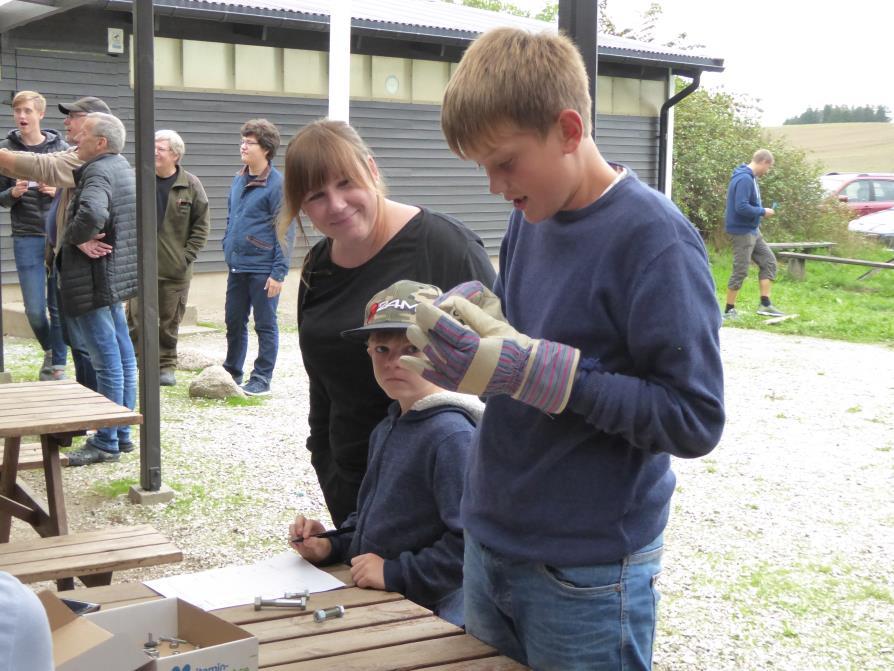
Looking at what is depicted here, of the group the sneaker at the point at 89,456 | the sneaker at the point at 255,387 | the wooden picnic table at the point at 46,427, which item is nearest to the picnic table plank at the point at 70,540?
the wooden picnic table at the point at 46,427

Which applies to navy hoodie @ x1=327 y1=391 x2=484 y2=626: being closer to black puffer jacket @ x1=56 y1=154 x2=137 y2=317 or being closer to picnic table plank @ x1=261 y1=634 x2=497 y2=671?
picnic table plank @ x1=261 y1=634 x2=497 y2=671

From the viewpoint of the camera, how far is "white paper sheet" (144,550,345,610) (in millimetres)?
1938

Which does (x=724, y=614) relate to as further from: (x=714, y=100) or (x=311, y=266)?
(x=714, y=100)

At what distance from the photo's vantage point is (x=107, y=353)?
5711mm

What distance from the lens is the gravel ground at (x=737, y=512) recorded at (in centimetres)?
385

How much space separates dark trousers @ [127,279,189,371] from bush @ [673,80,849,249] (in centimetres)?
1404

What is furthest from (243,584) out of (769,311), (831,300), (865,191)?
(865,191)

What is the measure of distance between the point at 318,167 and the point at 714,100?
908 inches

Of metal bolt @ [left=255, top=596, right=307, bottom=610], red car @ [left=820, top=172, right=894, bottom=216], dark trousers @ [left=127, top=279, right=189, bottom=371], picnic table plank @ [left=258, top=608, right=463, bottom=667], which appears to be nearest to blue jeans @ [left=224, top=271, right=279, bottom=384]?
dark trousers @ [left=127, top=279, right=189, bottom=371]

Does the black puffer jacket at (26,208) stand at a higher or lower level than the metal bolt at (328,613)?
higher

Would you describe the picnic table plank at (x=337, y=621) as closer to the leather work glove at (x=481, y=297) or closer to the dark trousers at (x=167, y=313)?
the leather work glove at (x=481, y=297)

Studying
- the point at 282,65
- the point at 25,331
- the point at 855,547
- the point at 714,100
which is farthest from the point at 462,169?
the point at 714,100

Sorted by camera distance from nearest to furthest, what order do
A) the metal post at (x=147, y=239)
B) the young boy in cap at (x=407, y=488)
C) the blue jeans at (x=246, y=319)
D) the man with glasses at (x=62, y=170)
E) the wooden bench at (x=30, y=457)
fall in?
the young boy in cap at (x=407, y=488)
the wooden bench at (x=30, y=457)
the metal post at (x=147, y=239)
the man with glasses at (x=62, y=170)
the blue jeans at (x=246, y=319)

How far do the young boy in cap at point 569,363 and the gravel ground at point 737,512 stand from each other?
2.11 metres
